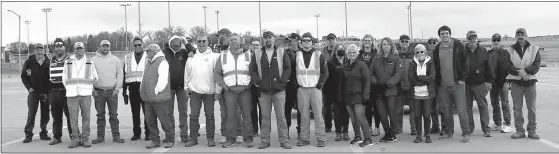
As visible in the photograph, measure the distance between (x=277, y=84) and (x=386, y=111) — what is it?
6.85 feet

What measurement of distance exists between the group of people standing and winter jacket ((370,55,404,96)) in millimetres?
17

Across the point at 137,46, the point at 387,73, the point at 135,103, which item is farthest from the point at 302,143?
the point at 137,46

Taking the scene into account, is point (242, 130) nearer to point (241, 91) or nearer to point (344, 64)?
point (241, 91)

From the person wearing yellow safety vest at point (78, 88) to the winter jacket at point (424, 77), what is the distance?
537 centimetres

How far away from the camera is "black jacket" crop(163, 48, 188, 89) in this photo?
8.47m

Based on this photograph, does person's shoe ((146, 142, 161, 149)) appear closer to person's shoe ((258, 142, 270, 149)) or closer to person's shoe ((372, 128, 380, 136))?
person's shoe ((258, 142, 270, 149))

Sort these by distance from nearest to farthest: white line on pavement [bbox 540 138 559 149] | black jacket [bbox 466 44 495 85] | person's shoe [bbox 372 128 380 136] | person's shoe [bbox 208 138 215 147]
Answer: white line on pavement [bbox 540 138 559 149], person's shoe [bbox 208 138 215 147], black jacket [bbox 466 44 495 85], person's shoe [bbox 372 128 380 136]

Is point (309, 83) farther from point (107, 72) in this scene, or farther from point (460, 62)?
point (107, 72)

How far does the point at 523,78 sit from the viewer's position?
8.58 meters

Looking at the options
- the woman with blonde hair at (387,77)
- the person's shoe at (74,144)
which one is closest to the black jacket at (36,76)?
the person's shoe at (74,144)

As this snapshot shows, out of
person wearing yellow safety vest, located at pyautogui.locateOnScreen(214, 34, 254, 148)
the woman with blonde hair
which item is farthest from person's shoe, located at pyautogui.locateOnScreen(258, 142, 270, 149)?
the woman with blonde hair

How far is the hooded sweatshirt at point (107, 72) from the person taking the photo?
8.66m

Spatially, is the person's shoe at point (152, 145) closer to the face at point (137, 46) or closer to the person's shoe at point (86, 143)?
the person's shoe at point (86, 143)

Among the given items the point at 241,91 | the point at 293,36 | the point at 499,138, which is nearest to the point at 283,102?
the point at 241,91
